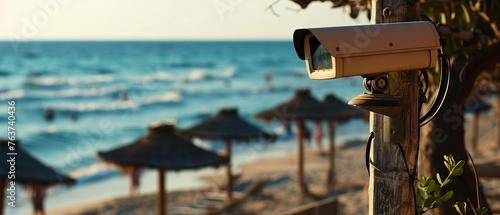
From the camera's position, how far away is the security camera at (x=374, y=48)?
2.28 m

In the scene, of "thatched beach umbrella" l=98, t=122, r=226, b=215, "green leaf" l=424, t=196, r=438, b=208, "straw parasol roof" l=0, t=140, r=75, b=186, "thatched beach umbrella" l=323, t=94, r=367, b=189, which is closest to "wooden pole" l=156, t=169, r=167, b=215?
"thatched beach umbrella" l=98, t=122, r=226, b=215

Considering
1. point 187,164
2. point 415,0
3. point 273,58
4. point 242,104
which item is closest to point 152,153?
point 187,164

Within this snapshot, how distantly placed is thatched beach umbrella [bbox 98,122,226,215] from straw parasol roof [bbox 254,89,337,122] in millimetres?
4055

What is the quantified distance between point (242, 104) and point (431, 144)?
109ft

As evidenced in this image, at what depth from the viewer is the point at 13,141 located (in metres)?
8.57

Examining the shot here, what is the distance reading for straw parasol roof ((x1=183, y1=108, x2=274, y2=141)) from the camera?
12352mm

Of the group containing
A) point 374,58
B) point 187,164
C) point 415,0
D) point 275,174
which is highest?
point 415,0

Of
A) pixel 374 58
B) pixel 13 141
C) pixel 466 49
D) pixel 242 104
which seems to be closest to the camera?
pixel 374 58

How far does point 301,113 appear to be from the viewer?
13570 mm

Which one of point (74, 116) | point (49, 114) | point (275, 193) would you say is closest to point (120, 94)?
point (74, 116)

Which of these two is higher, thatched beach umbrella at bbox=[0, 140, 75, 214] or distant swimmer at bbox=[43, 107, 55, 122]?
thatched beach umbrella at bbox=[0, 140, 75, 214]

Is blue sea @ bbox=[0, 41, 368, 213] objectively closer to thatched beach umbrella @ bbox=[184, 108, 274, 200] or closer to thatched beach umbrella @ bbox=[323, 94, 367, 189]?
thatched beach umbrella @ bbox=[323, 94, 367, 189]

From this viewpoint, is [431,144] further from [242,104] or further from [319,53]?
[242,104]

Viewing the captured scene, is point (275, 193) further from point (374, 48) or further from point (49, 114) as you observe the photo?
point (49, 114)
